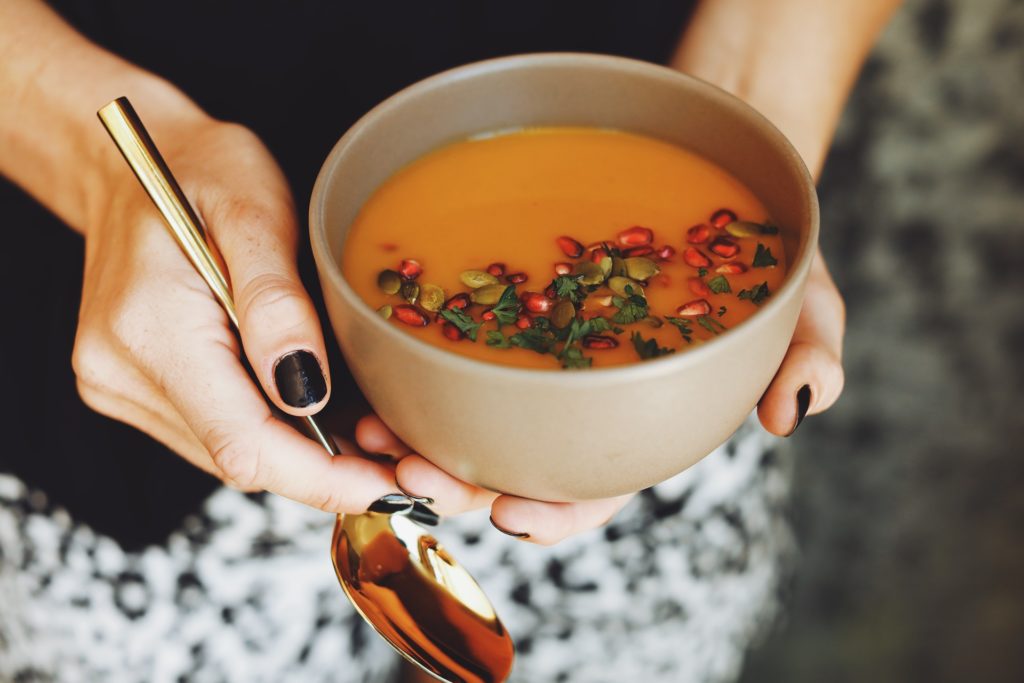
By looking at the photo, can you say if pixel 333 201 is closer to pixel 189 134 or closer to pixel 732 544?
pixel 189 134

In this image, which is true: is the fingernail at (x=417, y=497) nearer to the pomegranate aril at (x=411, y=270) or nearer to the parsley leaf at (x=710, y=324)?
the pomegranate aril at (x=411, y=270)

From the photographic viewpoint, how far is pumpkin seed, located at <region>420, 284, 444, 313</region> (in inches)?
32.6

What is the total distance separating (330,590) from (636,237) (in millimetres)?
747

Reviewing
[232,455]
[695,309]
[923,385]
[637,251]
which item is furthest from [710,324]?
[923,385]

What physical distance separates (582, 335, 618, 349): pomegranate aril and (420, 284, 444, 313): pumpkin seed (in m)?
0.15

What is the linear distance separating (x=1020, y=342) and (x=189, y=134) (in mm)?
1608

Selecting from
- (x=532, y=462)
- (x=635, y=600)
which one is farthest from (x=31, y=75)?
(x=635, y=600)

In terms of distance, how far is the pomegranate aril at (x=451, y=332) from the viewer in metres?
0.79

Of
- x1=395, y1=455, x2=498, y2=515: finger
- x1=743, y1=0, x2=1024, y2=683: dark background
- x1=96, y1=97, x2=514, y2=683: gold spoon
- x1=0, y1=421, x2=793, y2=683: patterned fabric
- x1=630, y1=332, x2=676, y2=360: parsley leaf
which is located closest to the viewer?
x1=630, y1=332, x2=676, y2=360: parsley leaf

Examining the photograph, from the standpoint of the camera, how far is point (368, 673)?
145 centimetres

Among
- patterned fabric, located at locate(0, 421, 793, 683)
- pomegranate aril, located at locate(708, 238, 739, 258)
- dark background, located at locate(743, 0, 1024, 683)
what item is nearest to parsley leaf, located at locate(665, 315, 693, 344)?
pomegranate aril, located at locate(708, 238, 739, 258)

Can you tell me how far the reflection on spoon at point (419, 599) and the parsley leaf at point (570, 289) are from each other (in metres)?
0.41

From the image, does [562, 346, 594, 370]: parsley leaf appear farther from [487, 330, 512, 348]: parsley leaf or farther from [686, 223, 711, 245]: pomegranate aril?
[686, 223, 711, 245]: pomegranate aril

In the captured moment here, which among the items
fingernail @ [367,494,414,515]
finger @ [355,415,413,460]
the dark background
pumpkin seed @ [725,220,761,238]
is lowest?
the dark background
